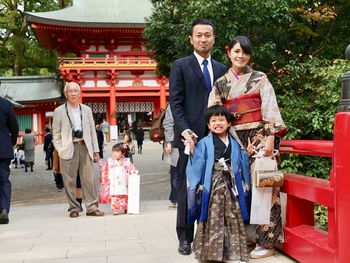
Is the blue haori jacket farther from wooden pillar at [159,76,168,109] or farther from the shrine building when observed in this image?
wooden pillar at [159,76,168,109]

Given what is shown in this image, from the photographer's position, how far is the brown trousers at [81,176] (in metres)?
5.99

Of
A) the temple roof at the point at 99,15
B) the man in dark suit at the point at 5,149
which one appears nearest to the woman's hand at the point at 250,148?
the man in dark suit at the point at 5,149

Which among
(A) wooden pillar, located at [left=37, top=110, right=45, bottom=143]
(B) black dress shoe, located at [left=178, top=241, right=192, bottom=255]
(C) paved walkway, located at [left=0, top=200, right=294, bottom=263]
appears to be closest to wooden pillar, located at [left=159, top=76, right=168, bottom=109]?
(A) wooden pillar, located at [left=37, top=110, right=45, bottom=143]

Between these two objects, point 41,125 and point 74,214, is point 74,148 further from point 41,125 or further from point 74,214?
point 41,125

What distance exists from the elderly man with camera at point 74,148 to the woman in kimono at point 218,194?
9.13 ft

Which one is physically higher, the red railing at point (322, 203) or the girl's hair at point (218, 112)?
the girl's hair at point (218, 112)

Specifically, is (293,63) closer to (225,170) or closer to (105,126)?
(225,170)

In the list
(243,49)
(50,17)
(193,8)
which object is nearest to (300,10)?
(193,8)

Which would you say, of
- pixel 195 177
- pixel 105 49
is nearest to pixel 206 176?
pixel 195 177

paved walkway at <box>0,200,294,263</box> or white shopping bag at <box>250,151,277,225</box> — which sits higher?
white shopping bag at <box>250,151,277,225</box>

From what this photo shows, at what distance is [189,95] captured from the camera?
3918mm

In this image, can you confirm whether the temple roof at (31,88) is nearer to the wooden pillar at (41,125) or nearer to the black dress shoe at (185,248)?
the wooden pillar at (41,125)

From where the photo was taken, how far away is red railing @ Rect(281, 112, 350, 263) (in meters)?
2.70

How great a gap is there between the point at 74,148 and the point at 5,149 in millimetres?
848
